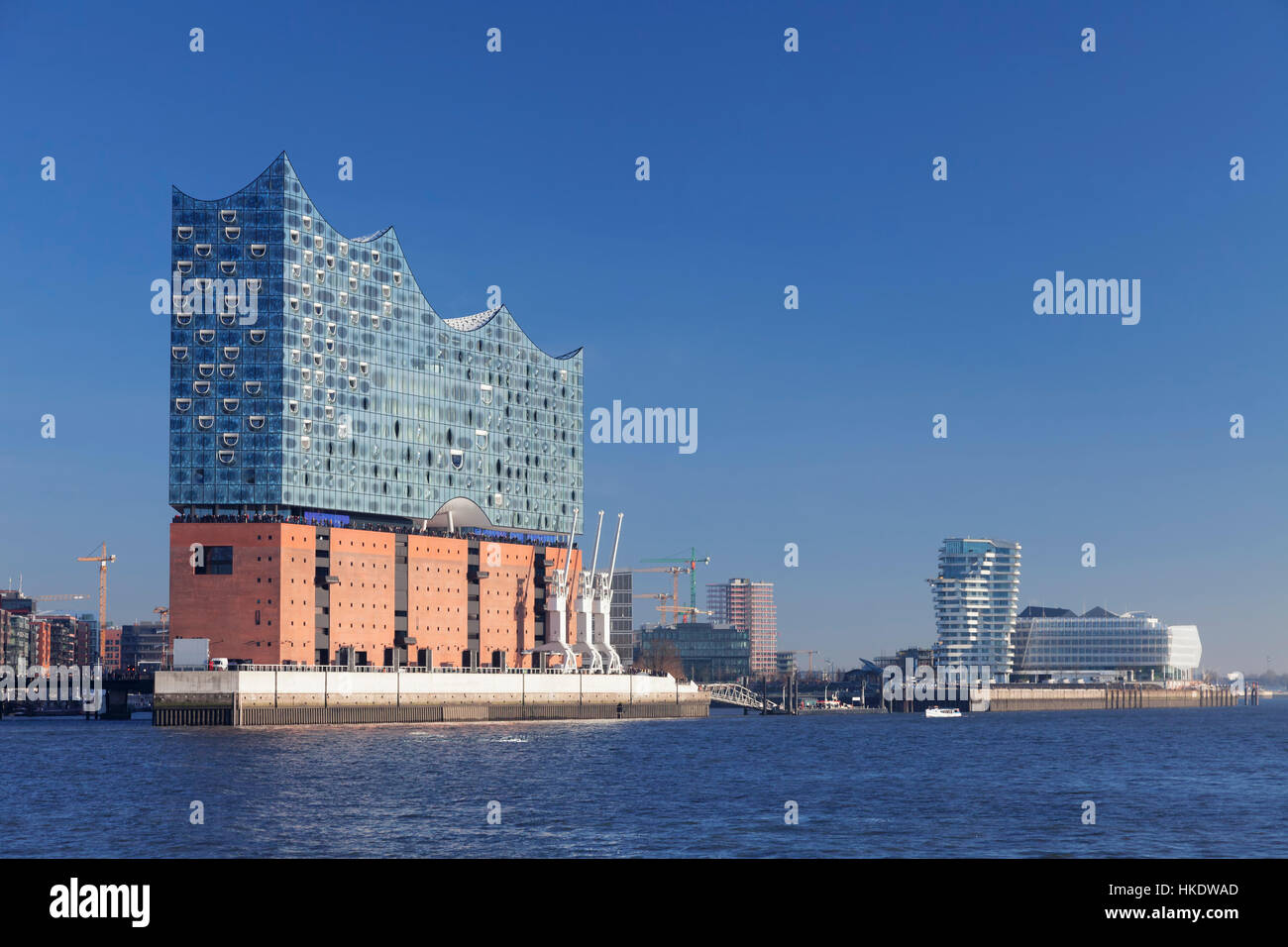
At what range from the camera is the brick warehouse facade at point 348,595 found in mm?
144375

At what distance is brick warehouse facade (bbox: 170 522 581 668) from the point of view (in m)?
144

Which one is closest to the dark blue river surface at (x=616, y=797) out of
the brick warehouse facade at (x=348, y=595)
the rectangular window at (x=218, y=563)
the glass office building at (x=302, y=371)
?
the brick warehouse facade at (x=348, y=595)

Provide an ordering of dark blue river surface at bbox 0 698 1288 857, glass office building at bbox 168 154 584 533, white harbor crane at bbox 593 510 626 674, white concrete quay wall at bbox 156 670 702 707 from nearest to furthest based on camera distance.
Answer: dark blue river surface at bbox 0 698 1288 857
white concrete quay wall at bbox 156 670 702 707
glass office building at bbox 168 154 584 533
white harbor crane at bbox 593 510 626 674

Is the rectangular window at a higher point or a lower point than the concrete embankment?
higher

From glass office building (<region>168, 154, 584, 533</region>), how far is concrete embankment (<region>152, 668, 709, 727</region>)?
21.2m

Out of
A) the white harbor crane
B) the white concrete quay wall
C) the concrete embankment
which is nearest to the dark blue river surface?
the concrete embankment

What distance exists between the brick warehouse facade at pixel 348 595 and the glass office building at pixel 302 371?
4.82 m

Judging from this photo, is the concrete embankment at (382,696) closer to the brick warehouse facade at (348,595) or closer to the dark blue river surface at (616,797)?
the brick warehouse facade at (348,595)

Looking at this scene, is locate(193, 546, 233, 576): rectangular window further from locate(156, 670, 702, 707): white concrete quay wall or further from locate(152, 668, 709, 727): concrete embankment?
locate(156, 670, 702, 707): white concrete quay wall

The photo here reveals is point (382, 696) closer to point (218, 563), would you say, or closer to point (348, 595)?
point (348, 595)

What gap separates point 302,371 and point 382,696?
36.7 meters

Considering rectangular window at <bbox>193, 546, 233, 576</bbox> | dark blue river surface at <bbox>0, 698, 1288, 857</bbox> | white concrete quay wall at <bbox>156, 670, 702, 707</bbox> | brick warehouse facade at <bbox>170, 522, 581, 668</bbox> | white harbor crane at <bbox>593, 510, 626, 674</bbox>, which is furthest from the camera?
white harbor crane at <bbox>593, 510, 626, 674</bbox>
